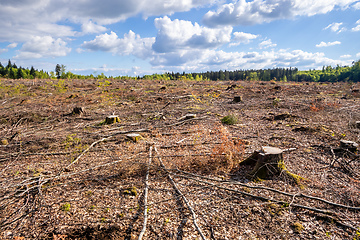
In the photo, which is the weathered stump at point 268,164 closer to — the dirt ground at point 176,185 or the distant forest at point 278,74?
the dirt ground at point 176,185

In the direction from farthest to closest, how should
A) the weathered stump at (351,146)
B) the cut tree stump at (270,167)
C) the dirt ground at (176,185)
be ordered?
the weathered stump at (351,146), the cut tree stump at (270,167), the dirt ground at (176,185)

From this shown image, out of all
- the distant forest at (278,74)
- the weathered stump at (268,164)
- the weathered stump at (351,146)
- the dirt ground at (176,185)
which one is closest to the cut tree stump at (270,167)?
the weathered stump at (268,164)

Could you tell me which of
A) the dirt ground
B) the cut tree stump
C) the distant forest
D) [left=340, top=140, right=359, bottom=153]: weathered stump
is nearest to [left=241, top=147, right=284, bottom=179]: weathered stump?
the cut tree stump

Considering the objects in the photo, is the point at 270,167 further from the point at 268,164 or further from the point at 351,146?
the point at 351,146

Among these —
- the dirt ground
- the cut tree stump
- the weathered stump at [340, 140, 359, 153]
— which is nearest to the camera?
the dirt ground

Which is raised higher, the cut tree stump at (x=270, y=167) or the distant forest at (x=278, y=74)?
the distant forest at (x=278, y=74)

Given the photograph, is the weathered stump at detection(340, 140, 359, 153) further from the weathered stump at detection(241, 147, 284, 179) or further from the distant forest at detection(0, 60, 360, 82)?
the distant forest at detection(0, 60, 360, 82)

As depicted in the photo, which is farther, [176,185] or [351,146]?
[351,146]

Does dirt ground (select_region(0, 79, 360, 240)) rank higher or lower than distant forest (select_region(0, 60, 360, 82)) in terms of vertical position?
lower

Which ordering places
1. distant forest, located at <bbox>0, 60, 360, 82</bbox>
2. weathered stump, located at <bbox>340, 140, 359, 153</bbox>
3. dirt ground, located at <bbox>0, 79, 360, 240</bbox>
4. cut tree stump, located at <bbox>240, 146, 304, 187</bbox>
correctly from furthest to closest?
distant forest, located at <bbox>0, 60, 360, 82</bbox>
weathered stump, located at <bbox>340, 140, 359, 153</bbox>
cut tree stump, located at <bbox>240, 146, 304, 187</bbox>
dirt ground, located at <bbox>0, 79, 360, 240</bbox>

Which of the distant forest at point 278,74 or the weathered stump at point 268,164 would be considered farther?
the distant forest at point 278,74

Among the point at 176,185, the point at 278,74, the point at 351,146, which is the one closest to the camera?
the point at 176,185

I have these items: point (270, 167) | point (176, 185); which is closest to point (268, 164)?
point (270, 167)

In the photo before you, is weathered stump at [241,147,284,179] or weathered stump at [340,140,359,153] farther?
weathered stump at [340,140,359,153]
